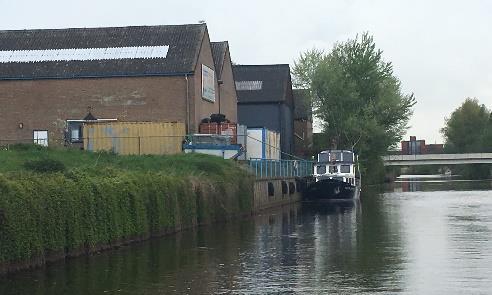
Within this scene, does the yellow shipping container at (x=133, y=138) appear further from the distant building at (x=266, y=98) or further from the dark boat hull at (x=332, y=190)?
the distant building at (x=266, y=98)

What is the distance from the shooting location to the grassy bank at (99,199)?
69.9ft

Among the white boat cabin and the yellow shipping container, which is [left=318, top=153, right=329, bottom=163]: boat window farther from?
the yellow shipping container

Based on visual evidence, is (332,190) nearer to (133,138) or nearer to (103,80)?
(103,80)

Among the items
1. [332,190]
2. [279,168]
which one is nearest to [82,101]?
[279,168]

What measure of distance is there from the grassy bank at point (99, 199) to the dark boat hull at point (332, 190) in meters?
19.6

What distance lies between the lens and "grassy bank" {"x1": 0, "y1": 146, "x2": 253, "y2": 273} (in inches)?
839

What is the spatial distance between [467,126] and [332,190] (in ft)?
278

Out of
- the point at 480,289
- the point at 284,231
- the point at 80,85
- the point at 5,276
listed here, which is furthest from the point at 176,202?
the point at 80,85

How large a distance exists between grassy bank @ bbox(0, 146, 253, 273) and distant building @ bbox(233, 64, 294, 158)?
3751cm

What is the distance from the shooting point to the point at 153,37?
191 feet

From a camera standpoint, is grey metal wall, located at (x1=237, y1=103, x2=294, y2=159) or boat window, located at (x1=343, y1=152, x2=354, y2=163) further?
grey metal wall, located at (x1=237, y1=103, x2=294, y2=159)

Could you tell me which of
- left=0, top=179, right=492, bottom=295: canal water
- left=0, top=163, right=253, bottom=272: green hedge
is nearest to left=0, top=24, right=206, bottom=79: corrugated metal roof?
left=0, top=163, right=253, bottom=272: green hedge

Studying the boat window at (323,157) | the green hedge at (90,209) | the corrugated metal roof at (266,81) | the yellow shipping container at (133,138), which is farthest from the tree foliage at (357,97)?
the green hedge at (90,209)

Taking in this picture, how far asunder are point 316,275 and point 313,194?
44100 mm
